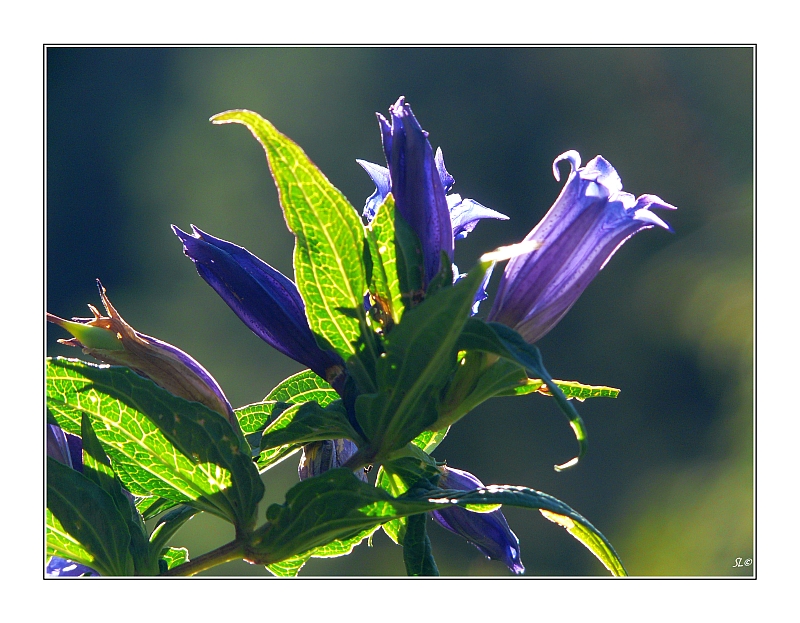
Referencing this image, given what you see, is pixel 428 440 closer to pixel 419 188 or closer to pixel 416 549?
pixel 416 549

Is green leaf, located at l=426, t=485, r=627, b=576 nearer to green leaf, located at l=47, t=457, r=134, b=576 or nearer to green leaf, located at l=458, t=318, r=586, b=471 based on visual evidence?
green leaf, located at l=458, t=318, r=586, b=471

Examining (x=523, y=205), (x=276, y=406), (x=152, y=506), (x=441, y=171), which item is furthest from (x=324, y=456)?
(x=523, y=205)

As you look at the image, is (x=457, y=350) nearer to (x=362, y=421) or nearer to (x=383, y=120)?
(x=362, y=421)

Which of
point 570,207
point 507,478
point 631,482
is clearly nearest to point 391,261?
point 570,207

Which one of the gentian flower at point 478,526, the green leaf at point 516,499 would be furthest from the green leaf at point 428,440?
the green leaf at point 516,499

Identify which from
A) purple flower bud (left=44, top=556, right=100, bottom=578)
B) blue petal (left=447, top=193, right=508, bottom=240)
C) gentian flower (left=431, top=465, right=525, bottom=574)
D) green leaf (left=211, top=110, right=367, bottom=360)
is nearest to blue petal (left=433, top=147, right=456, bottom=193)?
blue petal (left=447, top=193, right=508, bottom=240)
